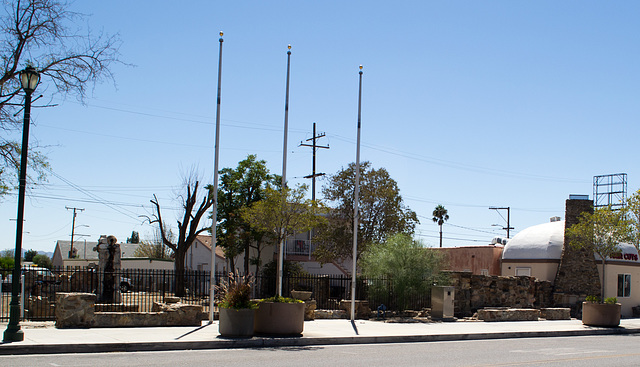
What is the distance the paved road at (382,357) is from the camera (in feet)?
36.2

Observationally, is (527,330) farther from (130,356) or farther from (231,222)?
(231,222)

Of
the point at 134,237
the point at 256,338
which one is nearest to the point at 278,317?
the point at 256,338

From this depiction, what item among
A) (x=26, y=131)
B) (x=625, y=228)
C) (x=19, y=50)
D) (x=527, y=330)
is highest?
(x=19, y=50)

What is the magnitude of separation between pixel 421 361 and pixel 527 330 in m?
9.41

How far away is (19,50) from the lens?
2094 centimetres

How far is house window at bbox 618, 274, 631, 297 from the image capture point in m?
33.1

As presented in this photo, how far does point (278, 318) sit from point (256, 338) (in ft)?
3.39

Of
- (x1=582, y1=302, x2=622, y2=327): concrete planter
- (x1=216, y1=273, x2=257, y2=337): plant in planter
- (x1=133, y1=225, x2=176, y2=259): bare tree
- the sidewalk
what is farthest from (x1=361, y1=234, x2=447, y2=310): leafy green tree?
(x1=133, y1=225, x2=176, y2=259): bare tree

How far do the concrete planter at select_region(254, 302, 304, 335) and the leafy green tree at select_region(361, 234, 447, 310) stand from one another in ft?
29.1

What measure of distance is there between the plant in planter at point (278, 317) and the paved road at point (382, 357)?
4.33 ft

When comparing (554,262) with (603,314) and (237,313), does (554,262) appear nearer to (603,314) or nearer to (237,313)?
(603,314)

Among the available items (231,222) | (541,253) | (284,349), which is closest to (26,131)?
(284,349)

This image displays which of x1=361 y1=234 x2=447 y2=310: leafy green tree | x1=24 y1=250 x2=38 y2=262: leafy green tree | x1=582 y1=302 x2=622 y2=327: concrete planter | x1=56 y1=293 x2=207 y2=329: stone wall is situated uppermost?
x1=361 y1=234 x2=447 y2=310: leafy green tree

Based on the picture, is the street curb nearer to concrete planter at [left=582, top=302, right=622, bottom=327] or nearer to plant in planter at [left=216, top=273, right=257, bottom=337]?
plant in planter at [left=216, top=273, right=257, bottom=337]
